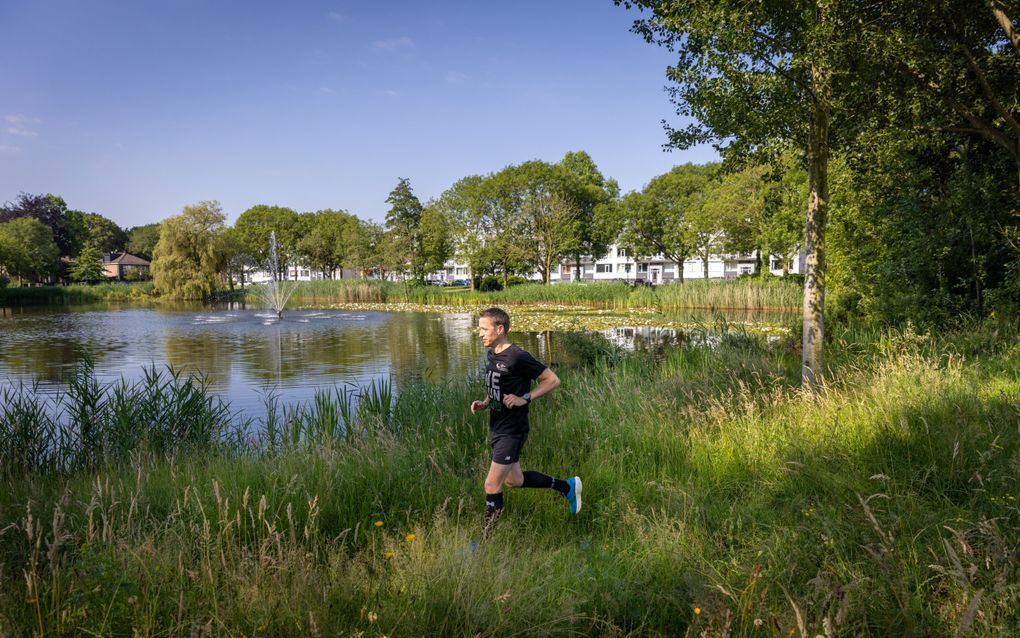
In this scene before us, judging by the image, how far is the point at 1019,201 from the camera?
368 inches

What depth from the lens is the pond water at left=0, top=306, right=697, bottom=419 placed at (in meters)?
14.0

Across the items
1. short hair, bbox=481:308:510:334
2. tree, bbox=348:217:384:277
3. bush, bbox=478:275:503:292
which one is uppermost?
tree, bbox=348:217:384:277

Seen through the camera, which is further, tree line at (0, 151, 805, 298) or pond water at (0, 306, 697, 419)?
tree line at (0, 151, 805, 298)

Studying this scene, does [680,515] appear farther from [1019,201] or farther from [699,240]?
[699,240]

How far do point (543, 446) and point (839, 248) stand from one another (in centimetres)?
1211

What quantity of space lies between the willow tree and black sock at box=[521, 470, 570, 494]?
12.2ft

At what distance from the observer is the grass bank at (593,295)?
103 feet

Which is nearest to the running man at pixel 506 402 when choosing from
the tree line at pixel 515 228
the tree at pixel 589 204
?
the tree line at pixel 515 228

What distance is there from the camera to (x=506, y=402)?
4.23 meters

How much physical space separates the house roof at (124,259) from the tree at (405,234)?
72235mm

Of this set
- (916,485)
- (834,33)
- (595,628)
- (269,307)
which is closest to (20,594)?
(595,628)

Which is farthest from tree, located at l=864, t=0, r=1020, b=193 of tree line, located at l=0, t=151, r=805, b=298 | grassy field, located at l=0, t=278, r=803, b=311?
tree line, located at l=0, t=151, r=805, b=298

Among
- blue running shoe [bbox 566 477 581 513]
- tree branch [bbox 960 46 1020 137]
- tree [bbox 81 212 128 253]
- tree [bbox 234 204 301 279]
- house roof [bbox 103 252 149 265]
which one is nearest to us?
blue running shoe [bbox 566 477 581 513]

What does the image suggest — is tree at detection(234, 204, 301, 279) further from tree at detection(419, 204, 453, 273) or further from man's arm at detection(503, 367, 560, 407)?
man's arm at detection(503, 367, 560, 407)
